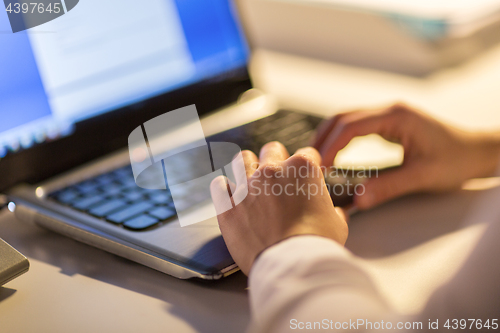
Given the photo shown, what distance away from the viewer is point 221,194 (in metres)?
0.36

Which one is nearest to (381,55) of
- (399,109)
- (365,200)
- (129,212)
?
(399,109)

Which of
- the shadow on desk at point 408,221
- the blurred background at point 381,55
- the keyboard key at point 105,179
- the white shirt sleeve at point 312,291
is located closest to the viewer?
the white shirt sleeve at point 312,291

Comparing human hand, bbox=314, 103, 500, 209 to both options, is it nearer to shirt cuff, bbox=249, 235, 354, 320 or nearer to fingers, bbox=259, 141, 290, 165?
fingers, bbox=259, 141, 290, 165

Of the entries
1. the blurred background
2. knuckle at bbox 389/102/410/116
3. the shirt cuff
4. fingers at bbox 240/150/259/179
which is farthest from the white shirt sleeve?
the blurred background

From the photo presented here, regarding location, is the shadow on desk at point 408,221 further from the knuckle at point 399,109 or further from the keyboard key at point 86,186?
the keyboard key at point 86,186

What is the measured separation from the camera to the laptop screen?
1.39 feet

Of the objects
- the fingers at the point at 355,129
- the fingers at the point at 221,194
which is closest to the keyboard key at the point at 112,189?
the fingers at the point at 221,194

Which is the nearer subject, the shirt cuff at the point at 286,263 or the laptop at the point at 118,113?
the shirt cuff at the point at 286,263

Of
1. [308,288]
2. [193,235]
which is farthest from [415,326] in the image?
[193,235]

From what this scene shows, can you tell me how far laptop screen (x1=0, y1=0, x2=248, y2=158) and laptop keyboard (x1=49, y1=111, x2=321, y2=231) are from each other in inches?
3.0

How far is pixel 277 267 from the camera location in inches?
10.1

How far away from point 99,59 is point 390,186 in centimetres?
34

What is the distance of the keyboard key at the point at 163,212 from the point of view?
365mm

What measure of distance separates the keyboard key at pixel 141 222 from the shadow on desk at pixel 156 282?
1.1 inches
